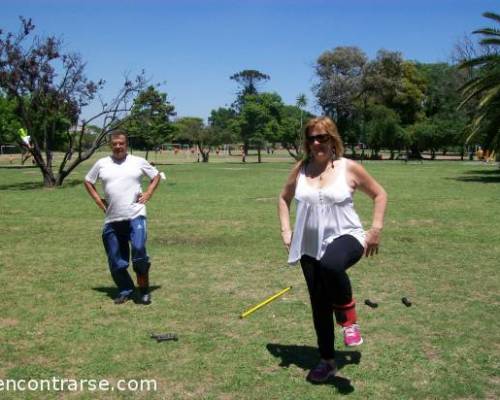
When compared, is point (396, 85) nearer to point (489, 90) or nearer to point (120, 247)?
point (489, 90)

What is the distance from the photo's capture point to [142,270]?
20.2ft

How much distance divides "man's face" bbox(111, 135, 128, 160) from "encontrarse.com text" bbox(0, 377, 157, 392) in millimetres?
2718

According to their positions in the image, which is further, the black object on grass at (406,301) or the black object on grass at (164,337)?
the black object on grass at (406,301)

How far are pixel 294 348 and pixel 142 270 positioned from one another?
7.16ft

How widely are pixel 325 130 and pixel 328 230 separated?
709 millimetres

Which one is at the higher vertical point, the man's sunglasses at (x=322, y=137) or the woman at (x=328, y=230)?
the man's sunglasses at (x=322, y=137)

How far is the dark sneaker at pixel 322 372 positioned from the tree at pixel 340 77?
188 ft

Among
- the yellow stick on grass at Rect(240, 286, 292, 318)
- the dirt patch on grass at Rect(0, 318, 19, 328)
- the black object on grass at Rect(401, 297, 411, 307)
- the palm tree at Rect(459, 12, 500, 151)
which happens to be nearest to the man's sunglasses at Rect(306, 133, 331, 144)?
the yellow stick on grass at Rect(240, 286, 292, 318)

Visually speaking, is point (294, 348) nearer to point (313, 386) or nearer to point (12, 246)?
point (313, 386)

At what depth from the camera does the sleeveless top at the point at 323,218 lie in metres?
3.91

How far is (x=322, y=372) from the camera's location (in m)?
4.01

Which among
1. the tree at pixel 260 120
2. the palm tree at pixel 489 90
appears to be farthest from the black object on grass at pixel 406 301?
the tree at pixel 260 120

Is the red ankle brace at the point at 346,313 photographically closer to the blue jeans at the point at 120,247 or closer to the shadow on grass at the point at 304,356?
A: the shadow on grass at the point at 304,356

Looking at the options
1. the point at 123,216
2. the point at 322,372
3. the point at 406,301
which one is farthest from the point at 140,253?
the point at 406,301
